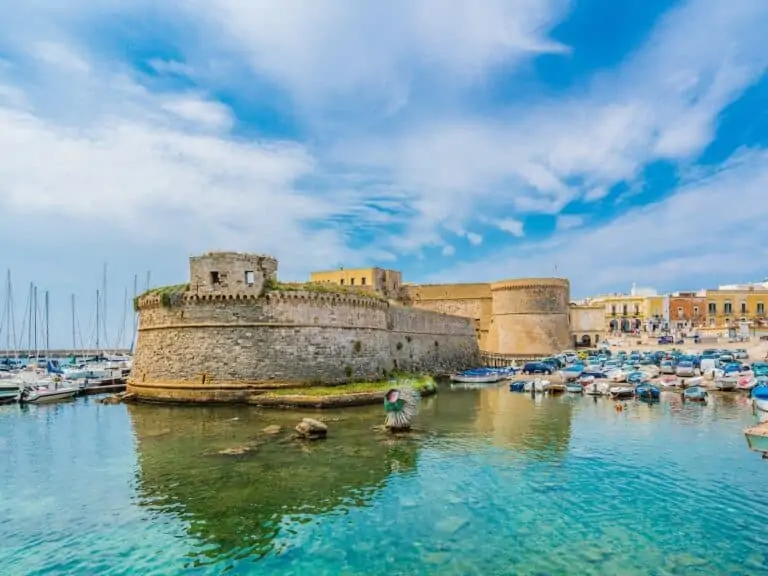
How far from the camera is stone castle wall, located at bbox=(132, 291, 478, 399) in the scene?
2348 cm

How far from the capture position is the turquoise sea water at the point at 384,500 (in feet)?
26.6

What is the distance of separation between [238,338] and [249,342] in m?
0.54

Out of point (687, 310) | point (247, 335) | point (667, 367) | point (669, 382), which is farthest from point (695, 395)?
point (687, 310)

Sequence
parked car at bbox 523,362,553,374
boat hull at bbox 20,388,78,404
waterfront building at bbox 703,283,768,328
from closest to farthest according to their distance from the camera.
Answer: boat hull at bbox 20,388,78,404 < parked car at bbox 523,362,553,374 < waterfront building at bbox 703,283,768,328

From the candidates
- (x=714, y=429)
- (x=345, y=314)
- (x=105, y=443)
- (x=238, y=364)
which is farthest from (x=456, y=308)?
(x=105, y=443)

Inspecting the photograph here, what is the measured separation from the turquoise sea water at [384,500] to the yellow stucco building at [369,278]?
83.8 feet

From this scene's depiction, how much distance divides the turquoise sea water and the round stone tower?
94.4ft

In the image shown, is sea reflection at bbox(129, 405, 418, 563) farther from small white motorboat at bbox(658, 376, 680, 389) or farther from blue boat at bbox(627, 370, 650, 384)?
small white motorboat at bbox(658, 376, 680, 389)

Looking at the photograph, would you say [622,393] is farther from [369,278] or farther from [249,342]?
[369,278]

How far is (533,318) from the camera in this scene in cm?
4716

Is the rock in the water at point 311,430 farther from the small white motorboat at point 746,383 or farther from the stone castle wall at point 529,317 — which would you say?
the stone castle wall at point 529,317

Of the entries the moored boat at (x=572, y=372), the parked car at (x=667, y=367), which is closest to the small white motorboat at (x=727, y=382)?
the parked car at (x=667, y=367)

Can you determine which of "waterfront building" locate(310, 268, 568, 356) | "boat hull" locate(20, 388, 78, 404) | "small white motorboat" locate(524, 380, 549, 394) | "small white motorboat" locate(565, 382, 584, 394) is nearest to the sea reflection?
"boat hull" locate(20, 388, 78, 404)

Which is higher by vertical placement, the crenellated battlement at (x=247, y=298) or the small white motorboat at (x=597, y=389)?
the crenellated battlement at (x=247, y=298)
